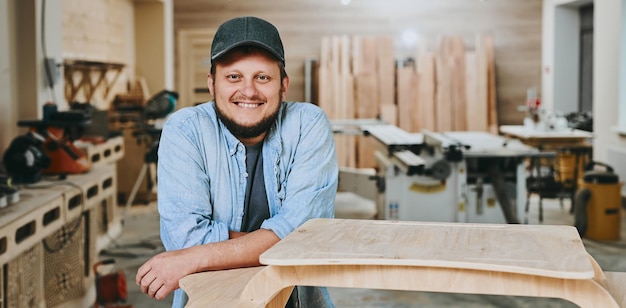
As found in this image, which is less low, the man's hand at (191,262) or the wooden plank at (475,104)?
the wooden plank at (475,104)

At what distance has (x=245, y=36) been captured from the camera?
1.90 m

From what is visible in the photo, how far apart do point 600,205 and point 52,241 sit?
4.52 metres

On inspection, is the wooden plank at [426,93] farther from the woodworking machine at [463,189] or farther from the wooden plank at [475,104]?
the woodworking machine at [463,189]

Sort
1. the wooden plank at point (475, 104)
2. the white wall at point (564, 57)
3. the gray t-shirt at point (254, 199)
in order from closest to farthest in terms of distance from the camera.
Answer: the gray t-shirt at point (254, 199)
the white wall at point (564, 57)
the wooden plank at point (475, 104)

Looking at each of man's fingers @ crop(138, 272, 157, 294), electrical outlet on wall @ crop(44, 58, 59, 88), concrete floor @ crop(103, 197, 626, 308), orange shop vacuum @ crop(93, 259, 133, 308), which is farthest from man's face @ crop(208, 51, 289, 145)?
electrical outlet on wall @ crop(44, 58, 59, 88)

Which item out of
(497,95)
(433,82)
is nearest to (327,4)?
(433,82)

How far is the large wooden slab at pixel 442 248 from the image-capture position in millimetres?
1397

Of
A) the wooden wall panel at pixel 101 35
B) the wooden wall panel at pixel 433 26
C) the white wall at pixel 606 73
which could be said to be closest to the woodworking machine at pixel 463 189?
the white wall at pixel 606 73

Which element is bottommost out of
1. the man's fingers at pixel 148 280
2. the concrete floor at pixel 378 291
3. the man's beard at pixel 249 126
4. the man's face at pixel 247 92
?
the concrete floor at pixel 378 291

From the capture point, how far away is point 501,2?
429 inches

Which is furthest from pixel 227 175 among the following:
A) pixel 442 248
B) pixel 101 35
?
pixel 101 35

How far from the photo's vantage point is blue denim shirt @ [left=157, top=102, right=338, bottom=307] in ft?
6.36

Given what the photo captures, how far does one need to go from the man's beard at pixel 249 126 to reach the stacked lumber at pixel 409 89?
27.5 feet

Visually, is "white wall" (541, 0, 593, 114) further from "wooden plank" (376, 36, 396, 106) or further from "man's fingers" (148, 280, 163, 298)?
"man's fingers" (148, 280, 163, 298)
